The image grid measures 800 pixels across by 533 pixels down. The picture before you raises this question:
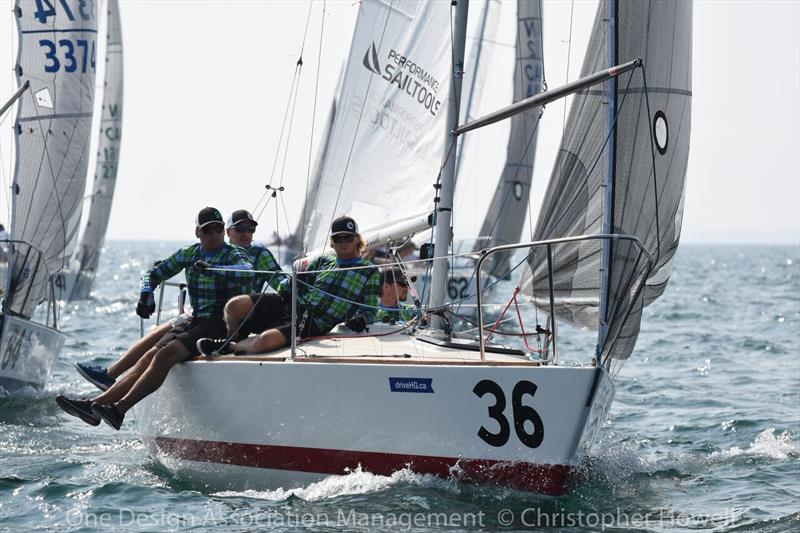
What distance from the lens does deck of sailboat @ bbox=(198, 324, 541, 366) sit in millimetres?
7098

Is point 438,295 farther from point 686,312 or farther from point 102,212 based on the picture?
point 102,212

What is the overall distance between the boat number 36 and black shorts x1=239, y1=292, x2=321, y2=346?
162 cm

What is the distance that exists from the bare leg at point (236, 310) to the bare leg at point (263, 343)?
14 cm

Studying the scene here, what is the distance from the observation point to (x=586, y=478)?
718cm

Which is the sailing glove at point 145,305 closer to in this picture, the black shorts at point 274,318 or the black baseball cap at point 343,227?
the black shorts at point 274,318

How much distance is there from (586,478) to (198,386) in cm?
263

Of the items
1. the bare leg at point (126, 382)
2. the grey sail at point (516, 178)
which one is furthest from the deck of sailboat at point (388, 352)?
the grey sail at point (516, 178)

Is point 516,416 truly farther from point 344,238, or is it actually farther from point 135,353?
point 135,353

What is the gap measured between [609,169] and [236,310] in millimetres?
2657

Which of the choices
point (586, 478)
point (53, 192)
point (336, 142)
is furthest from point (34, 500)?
point (53, 192)

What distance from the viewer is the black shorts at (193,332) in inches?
309

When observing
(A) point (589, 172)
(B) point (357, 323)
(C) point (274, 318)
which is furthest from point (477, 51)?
(C) point (274, 318)

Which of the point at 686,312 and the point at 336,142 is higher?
the point at 336,142

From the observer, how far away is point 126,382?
7.82 meters
